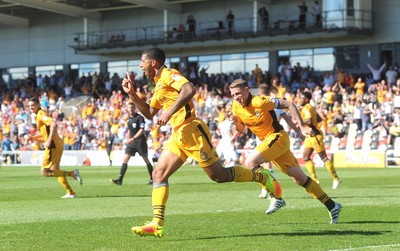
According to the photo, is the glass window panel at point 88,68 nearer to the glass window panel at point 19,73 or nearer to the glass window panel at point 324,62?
the glass window panel at point 19,73

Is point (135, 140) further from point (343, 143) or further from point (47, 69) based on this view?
point (47, 69)

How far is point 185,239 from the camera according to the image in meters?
10.9

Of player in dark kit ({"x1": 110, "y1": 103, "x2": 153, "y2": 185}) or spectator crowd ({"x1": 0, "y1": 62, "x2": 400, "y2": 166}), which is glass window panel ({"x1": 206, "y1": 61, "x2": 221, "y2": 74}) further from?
player in dark kit ({"x1": 110, "y1": 103, "x2": 153, "y2": 185})

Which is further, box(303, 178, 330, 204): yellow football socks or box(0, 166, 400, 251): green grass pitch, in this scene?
box(303, 178, 330, 204): yellow football socks

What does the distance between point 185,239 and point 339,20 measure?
40.8 m

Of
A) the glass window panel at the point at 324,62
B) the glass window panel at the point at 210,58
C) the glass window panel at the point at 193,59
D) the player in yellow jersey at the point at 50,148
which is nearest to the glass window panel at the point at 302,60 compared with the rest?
the glass window panel at the point at 324,62

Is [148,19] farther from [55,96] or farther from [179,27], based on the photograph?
[55,96]

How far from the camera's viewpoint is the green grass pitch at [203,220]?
34.4ft

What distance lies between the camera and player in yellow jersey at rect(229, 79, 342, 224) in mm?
13284

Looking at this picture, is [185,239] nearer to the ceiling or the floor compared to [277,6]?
nearer to the floor

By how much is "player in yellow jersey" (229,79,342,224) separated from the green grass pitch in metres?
0.81

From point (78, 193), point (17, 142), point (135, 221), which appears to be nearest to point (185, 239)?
point (135, 221)

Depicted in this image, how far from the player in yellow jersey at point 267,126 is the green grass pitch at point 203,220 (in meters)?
0.81

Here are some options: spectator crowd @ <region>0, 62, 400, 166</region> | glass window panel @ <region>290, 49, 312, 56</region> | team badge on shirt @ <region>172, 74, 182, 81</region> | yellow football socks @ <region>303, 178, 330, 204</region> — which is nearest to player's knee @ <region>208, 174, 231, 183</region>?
team badge on shirt @ <region>172, 74, 182, 81</region>
